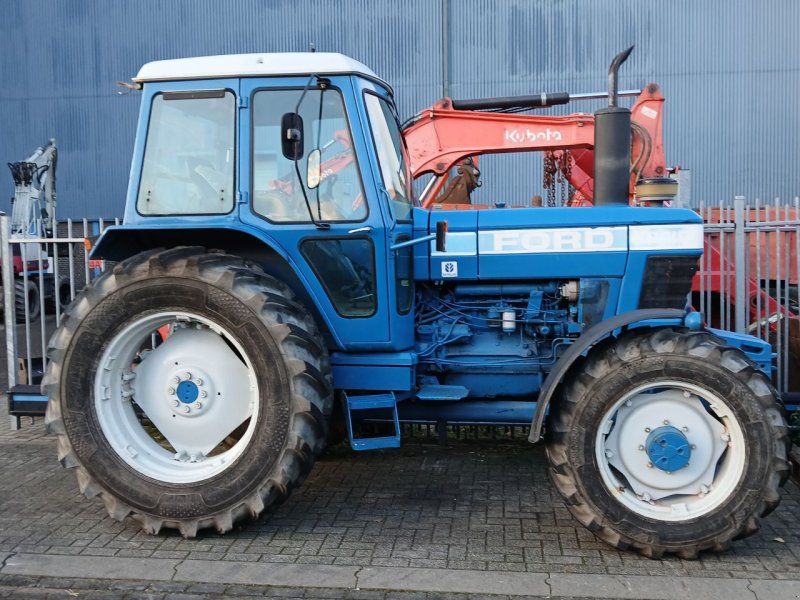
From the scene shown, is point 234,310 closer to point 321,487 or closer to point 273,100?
point 273,100

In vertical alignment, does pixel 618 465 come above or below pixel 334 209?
below

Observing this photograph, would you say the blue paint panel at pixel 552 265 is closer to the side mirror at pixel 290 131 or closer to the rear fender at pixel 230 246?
the rear fender at pixel 230 246

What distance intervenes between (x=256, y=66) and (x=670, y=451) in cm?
313

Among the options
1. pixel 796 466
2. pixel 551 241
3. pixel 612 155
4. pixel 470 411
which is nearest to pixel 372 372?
pixel 470 411

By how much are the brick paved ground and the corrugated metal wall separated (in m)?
13.1

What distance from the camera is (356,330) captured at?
457 cm

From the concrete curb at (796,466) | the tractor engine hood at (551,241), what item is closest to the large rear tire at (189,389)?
the tractor engine hood at (551,241)

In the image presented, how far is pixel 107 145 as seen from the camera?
19.4m

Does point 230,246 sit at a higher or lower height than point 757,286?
higher

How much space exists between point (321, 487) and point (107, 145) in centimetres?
1653

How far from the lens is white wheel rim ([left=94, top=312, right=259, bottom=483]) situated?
4391 millimetres

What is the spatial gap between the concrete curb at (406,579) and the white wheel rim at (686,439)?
1.32ft

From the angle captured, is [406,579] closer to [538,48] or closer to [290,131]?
[290,131]

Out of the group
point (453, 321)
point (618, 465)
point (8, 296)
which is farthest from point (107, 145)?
point (618, 465)
